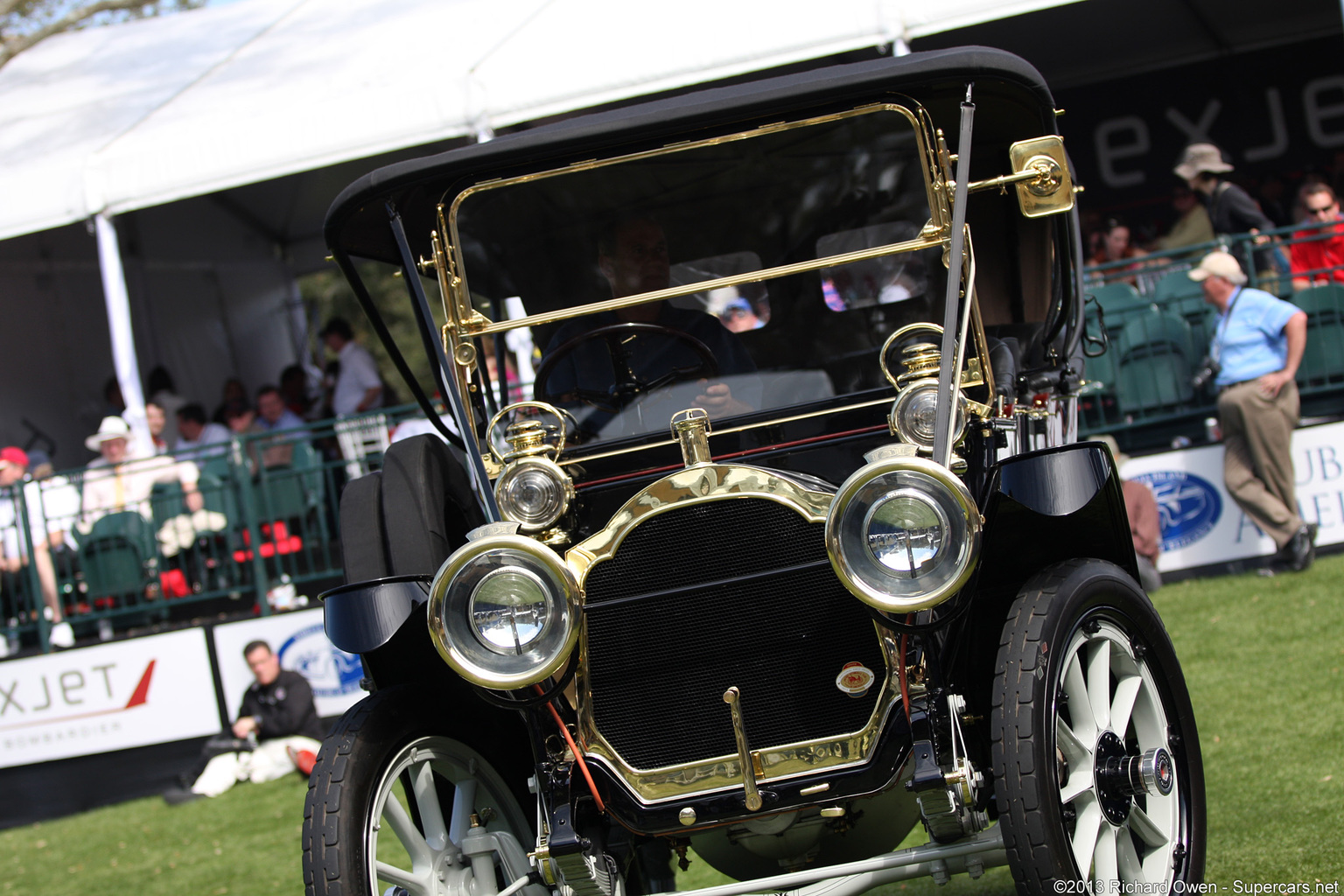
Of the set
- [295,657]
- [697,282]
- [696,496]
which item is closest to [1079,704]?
[696,496]

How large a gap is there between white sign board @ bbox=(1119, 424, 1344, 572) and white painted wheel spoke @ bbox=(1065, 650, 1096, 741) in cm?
562

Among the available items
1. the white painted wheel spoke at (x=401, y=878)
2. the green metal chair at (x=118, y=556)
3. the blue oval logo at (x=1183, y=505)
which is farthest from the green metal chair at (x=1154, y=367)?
the green metal chair at (x=118, y=556)

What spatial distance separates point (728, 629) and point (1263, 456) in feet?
19.5

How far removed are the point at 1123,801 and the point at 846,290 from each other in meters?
1.43

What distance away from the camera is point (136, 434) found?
963 cm

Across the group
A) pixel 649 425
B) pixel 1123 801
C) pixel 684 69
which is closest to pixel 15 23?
pixel 684 69

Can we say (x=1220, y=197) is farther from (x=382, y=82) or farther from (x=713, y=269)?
(x=713, y=269)

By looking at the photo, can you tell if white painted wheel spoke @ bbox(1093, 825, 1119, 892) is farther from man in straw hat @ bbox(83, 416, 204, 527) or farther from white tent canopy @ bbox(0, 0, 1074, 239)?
man in straw hat @ bbox(83, 416, 204, 527)

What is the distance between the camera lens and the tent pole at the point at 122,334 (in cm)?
963

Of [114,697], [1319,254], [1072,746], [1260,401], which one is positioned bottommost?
[114,697]

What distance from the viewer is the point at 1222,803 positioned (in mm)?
4191

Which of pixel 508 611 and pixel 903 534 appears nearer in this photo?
pixel 903 534

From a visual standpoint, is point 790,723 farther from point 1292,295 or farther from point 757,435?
point 1292,295

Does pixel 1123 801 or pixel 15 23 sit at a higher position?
pixel 15 23
